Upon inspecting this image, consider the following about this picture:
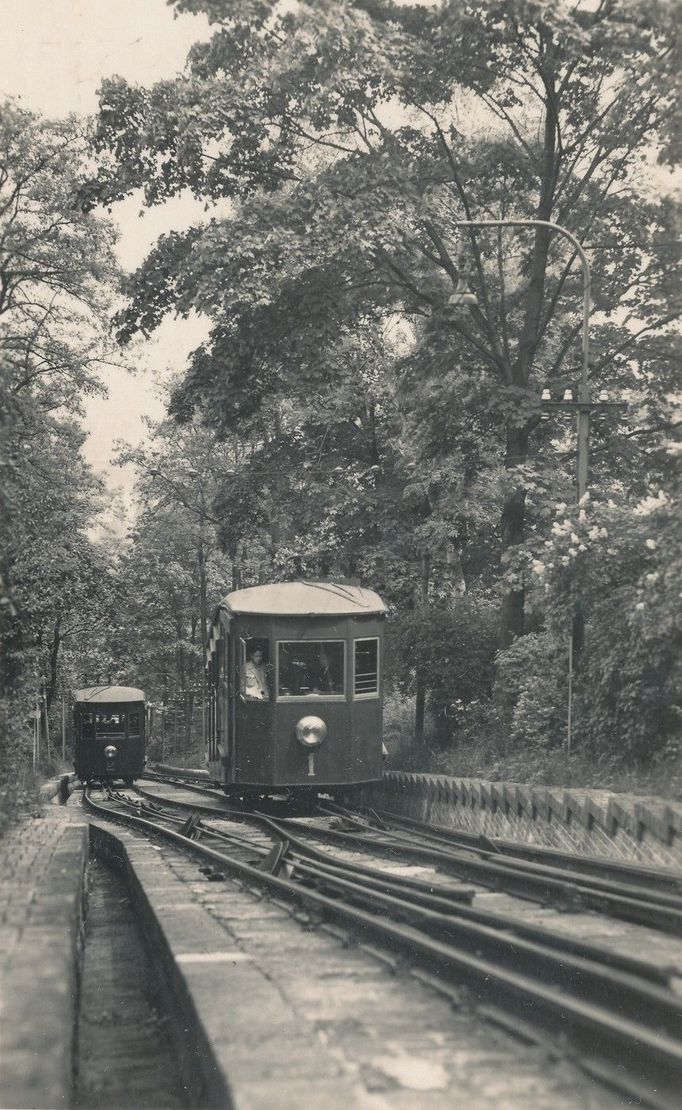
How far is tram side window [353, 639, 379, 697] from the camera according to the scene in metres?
16.7

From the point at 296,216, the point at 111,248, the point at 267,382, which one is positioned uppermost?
the point at 111,248

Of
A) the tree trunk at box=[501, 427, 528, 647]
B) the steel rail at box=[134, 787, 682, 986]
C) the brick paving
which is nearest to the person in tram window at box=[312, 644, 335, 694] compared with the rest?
the steel rail at box=[134, 787, 682, 986]

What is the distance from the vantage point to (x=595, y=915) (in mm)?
8688

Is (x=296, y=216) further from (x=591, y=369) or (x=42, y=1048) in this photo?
(x=42, y=1048)

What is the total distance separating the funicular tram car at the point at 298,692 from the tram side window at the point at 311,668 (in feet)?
0.05

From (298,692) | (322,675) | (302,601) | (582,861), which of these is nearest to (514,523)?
(302,601)

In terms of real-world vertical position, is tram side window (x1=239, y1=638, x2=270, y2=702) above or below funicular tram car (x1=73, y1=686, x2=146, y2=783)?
above

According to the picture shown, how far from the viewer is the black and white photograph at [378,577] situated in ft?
19.8

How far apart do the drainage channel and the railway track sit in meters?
1.24

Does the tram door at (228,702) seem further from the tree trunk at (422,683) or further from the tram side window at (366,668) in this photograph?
the tree trunk at (422,683)

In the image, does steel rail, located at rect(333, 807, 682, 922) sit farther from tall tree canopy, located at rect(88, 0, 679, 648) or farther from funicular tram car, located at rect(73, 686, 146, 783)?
funicular tram car, located at rect(73, 686, 146, 783)

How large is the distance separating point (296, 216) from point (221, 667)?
822cm

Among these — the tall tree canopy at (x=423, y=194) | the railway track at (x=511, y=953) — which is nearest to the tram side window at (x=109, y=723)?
the tall tree canopy at (x=423, y=194)

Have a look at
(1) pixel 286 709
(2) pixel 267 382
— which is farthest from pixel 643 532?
(2) pixel 267 382
